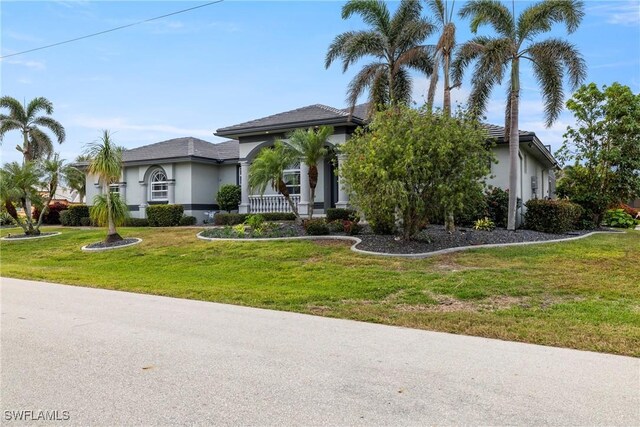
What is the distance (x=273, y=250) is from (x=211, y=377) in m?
9.55

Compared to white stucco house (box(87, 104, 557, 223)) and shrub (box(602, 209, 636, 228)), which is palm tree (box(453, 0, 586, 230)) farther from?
shrub (box(602, 209, 636, 228))

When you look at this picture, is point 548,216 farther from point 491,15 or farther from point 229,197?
point 229,197

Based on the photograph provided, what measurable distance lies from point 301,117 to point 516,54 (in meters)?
9.64

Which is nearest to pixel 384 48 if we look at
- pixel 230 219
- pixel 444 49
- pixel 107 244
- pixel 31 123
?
Answer: pixel 444 49

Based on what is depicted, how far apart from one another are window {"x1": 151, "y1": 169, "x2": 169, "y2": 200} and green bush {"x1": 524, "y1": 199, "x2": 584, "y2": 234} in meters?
18.8

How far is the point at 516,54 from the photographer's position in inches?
618

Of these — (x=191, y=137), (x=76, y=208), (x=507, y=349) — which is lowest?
(x=507, y=349)

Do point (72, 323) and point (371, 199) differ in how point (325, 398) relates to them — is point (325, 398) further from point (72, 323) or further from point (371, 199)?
point (371, 199)

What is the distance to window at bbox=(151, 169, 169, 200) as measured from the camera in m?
26.8

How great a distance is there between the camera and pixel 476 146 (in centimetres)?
1279

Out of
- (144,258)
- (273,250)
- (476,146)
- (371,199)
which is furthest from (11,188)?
(476,146)

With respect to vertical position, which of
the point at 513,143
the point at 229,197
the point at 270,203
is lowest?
the point at 270,203

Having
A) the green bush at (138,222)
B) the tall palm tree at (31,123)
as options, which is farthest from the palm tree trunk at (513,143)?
the tall palm tree at (31,123)

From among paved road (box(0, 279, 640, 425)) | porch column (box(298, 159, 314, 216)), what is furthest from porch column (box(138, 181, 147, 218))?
paved road (box(0, 279, 640, 425))
